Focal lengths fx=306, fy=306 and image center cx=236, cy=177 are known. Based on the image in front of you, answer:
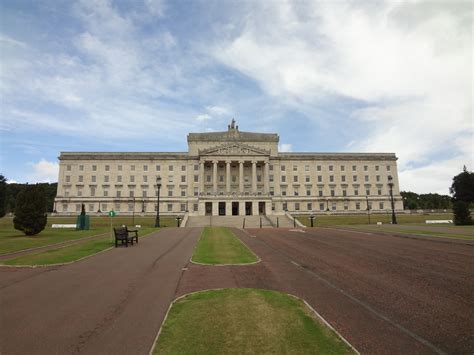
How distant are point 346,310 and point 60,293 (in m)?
8.17

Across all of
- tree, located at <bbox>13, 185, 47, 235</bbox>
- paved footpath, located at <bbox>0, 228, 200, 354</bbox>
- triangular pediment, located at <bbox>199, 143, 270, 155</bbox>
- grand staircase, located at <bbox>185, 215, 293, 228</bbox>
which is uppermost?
triangular pediment, located at <bbox>199, 143, 270, 155</bbox>

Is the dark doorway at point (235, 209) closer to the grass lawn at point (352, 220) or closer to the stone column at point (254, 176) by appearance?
the stone column at point (254, 176)

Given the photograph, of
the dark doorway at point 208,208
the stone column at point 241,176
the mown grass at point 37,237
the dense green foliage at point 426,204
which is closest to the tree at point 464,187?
the dense green foliage at point 426,204

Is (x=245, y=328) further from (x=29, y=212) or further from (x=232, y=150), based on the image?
(x=232, y=150)

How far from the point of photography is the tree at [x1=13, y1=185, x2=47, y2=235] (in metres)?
29.6

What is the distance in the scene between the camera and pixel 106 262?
584 inches

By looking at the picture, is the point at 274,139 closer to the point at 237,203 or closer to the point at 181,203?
the point at 237,203

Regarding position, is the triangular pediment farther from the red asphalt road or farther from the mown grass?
the red asphalt road

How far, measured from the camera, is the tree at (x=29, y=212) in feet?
97.0

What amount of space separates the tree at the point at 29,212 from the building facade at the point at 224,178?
5173cm

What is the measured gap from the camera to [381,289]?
9320mm

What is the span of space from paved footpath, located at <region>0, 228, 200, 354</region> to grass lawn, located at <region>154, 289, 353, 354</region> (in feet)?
1.73

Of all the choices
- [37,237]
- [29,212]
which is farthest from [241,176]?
[37,237]

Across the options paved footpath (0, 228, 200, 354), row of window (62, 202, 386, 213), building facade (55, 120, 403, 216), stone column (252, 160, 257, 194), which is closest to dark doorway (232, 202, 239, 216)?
building facade (55, 120, 403, 216)
